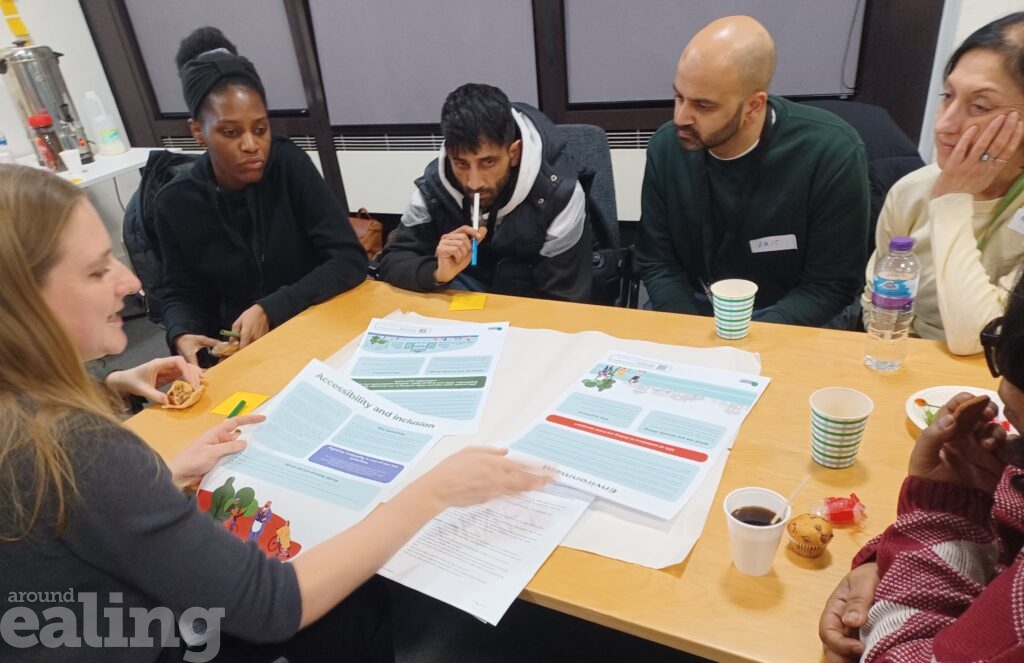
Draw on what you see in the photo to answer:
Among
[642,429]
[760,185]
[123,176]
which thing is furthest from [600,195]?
[123,176]

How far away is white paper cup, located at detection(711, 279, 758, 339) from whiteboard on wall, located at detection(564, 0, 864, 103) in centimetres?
189

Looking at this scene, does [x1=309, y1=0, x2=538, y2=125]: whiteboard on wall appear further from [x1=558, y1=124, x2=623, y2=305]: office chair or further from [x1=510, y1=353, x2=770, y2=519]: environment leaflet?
[x1=510, y1=353, x2=770, y2=519]: environment leaflet

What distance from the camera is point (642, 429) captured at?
3.42 ft

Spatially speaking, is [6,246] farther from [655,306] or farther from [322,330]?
[655,306]

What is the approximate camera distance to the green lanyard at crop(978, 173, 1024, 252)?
1.32m

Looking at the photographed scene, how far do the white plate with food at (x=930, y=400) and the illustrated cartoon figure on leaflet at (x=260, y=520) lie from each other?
978mm

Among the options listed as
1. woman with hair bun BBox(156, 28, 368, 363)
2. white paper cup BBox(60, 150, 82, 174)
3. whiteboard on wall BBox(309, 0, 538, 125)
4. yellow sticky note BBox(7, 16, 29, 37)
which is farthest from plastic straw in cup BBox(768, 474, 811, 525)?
yellow sticky note BBox(7, 16, 29, 37)

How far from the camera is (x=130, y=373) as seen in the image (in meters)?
1.34

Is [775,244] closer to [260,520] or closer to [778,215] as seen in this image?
[778,215]

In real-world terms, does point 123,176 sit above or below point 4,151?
below

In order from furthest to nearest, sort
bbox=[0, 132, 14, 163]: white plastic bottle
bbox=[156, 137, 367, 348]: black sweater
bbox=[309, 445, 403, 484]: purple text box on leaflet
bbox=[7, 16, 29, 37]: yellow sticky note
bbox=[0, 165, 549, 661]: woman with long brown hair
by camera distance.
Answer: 1. bbox=[7, 16, 29, 37]: yellow sticky note
2. bbox=[0, 132, 14, 163]: white plastic bottle
3. bbox=[156, 137, 367, 348]: black sweater
4. bbox=[309, 445, 403, 484]: purple text box on leaflet
5. bbox=[0, 165, 549, 661]: woman with long brown hair

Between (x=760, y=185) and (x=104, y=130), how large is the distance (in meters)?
3.16

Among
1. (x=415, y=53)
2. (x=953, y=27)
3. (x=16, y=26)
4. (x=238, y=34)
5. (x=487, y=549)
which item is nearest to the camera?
(x=487, y=549)

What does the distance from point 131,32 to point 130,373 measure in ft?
10.9
